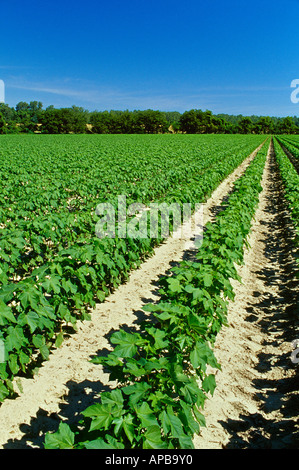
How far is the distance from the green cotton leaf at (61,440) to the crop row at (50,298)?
116 cm

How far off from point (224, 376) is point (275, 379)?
2.05 feet

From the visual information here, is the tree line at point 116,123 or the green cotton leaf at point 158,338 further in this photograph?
the tree line at point 116,123

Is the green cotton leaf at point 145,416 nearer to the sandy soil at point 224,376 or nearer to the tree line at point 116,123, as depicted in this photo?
the sandy soil at point 224,376

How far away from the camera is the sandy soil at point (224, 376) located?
2.83 meters

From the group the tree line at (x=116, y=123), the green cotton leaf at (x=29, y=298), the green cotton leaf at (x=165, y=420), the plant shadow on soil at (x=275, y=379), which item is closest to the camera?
the green cotton leaf at (x=165, y=420)

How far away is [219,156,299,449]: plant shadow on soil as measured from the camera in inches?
109

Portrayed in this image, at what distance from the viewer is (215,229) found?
5652 millimetres

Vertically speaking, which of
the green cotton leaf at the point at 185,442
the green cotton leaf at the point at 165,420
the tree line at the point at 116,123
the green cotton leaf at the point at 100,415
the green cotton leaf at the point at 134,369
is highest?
the tree line at the point at 116,123

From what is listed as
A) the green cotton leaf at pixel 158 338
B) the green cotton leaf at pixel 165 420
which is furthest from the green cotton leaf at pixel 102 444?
the green cotton leaf at pixel 158 338

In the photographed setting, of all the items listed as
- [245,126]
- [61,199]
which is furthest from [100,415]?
[245,126]

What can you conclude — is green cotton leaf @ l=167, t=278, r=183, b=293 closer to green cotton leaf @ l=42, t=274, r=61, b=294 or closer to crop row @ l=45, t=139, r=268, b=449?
crop row @ l=45, t=139, r=268, b=449

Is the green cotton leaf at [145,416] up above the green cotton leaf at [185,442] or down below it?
above

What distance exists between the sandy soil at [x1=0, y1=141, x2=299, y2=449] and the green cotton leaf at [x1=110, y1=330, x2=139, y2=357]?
124cm
